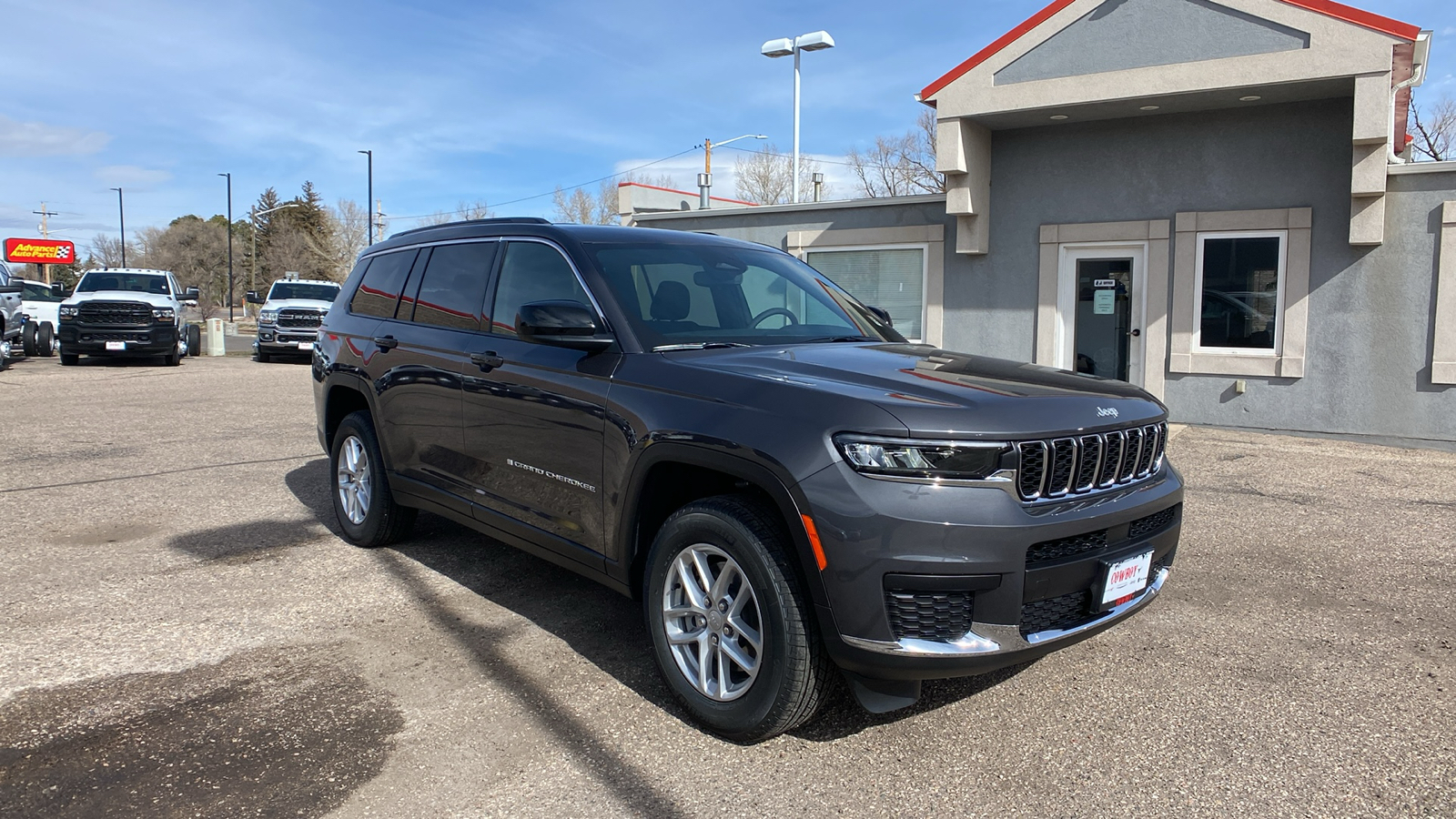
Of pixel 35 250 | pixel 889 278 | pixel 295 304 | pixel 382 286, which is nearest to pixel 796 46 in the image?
pixel 889 278

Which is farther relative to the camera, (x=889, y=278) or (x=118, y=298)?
Result: (x=118, y=298)

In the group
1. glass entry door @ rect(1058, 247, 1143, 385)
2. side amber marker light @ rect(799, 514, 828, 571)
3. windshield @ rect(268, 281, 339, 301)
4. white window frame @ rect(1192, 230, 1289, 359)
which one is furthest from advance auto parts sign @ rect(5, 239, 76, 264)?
side amber marker light @ rect(799, 514, 828, 571)

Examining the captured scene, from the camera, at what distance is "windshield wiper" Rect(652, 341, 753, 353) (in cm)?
385

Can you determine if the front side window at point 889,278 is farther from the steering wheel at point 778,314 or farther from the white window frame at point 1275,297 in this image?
the steering wheel at point 778,314

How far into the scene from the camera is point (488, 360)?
4.54m

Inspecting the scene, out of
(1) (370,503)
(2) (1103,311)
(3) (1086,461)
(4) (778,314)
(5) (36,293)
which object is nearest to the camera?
(3) (1086,461)

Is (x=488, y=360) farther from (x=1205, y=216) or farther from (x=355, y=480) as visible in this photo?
(x=1205, y=216)

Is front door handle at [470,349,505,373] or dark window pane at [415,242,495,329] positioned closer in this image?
front door handle at [470,349,505,373]

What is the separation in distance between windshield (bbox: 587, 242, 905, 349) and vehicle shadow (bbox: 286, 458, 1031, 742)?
134 cm

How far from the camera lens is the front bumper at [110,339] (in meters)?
18.5

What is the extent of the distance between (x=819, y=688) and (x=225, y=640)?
2.71m

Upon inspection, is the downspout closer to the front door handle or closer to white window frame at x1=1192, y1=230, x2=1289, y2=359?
white window frame at x1=1192, y1=230, x2=1289, y2=359

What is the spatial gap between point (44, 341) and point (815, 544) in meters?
24.5

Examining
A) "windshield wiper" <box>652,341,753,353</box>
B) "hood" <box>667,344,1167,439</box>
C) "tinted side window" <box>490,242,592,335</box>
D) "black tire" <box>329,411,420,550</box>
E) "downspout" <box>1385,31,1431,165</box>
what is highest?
"downspout" <box>1385,31,1431,165</box>
